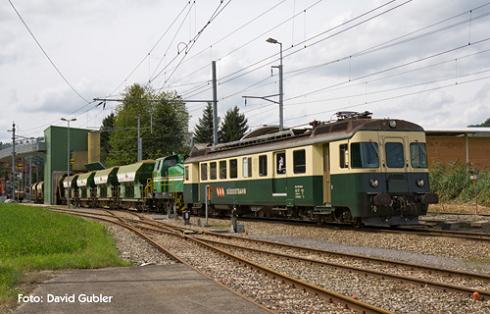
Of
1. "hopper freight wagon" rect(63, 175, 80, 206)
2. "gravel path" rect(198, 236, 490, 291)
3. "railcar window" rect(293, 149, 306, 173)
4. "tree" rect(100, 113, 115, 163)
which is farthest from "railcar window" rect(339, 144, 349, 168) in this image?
"tree" rect(100, 113, 115, 163)

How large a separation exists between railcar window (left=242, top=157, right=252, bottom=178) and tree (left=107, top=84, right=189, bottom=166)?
5288cm

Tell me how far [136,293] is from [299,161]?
459 inches

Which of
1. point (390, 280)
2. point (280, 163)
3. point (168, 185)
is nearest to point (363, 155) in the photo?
point (280, 163)

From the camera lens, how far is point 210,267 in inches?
489

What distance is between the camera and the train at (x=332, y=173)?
57.8ft

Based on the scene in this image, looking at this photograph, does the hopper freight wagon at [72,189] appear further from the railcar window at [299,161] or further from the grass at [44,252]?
the railcar window at [299,161]

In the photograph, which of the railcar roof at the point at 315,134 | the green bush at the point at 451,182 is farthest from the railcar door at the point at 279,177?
the green bush at the point at 451,182

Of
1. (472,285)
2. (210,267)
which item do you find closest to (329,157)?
(210,267)

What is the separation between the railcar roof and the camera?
1788 centimetres

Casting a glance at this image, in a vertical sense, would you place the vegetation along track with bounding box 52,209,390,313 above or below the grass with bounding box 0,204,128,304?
below

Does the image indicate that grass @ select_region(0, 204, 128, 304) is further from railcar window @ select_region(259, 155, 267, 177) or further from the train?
the train

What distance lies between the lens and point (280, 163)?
21.3 meters

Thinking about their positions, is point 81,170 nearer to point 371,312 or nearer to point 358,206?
point 358,206

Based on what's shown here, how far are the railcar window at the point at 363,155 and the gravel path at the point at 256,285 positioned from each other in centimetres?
520
